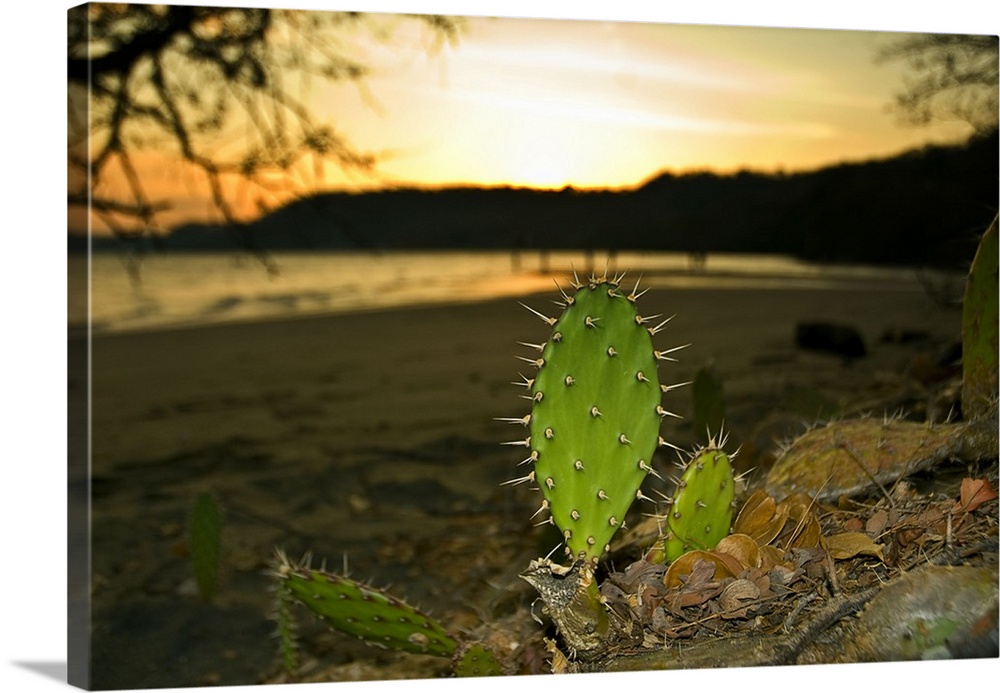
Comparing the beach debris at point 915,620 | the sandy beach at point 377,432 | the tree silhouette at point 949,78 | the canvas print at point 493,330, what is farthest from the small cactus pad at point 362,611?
the tree silhouette at point 949,78

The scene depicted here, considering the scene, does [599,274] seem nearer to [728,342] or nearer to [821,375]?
[728,342]

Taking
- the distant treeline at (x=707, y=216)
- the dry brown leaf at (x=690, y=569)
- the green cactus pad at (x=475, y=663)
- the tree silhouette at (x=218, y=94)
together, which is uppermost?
the tree silhouette at (x=218, y=94)

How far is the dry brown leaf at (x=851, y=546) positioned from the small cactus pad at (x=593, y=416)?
645 millimetres

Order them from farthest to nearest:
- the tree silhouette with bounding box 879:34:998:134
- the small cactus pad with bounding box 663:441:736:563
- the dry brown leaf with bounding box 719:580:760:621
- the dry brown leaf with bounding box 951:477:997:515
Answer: the tree silhouette with bounding box 879:34:998:134
the dry brown leaf with bounding box 951:477:997:515
the dry brown leaf with bounding box 719:580:760:621
the small cactus pad with bounding box 663:441:736:563

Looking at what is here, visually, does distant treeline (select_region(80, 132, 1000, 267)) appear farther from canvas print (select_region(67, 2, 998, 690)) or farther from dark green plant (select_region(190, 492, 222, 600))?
dark green plant (select_region(190, 492, 222, 600))

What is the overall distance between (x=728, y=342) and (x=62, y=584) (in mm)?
1742

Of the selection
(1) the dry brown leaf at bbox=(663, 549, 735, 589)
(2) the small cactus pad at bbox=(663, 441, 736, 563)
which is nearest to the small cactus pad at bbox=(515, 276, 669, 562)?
(2) the small cactus pad at bbox=(663, 441, 736, 563)

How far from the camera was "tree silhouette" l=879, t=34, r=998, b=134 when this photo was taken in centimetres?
327

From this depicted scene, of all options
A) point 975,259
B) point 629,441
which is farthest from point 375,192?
point 975,259

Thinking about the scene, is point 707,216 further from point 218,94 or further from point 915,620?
point 218,94

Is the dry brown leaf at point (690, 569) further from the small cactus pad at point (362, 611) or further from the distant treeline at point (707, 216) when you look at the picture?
the distant treeline at point (707, 216)

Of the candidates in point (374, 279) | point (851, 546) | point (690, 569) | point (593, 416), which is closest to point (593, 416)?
point (593, 416)

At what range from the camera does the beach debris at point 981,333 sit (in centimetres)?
307

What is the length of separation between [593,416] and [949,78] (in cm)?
160
